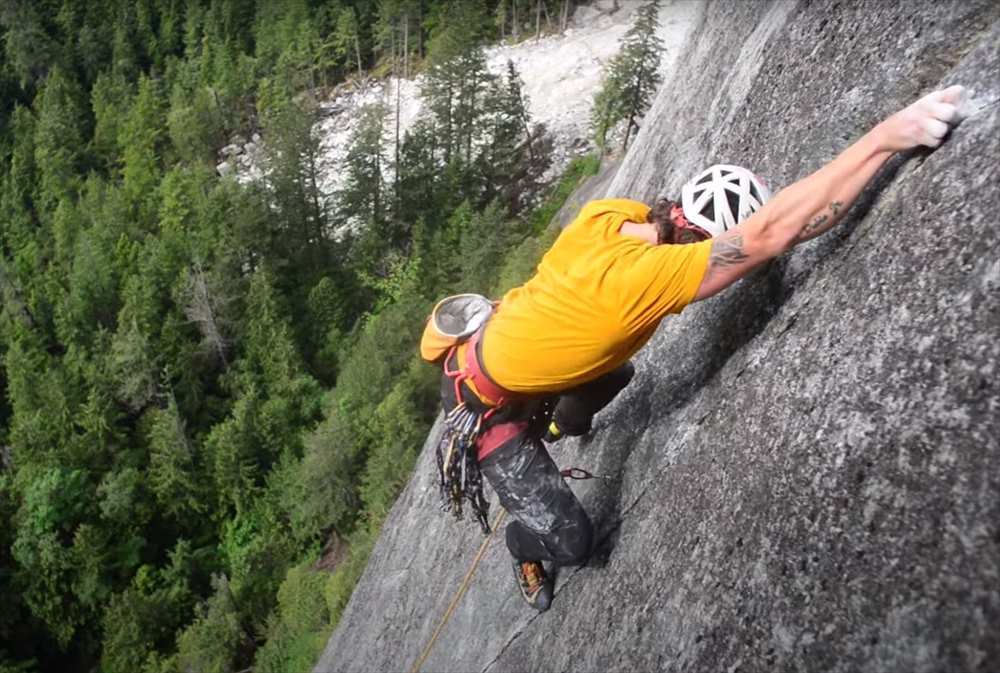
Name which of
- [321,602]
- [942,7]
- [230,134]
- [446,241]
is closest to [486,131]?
[446,241]

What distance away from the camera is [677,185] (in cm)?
602

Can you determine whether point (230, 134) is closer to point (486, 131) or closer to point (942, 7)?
point (486, 131)

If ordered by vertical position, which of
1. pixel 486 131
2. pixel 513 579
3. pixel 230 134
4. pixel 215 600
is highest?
pixel 513 579

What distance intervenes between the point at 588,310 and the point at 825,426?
1151 mm

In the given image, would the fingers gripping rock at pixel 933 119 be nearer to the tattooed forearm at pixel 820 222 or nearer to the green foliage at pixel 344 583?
the tattooed forearm at pixel 820 222

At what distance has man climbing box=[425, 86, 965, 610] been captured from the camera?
9.62ft

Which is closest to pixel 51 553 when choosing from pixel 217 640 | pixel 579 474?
pixel 217 640

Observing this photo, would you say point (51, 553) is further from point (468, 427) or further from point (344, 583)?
point (468, 427)

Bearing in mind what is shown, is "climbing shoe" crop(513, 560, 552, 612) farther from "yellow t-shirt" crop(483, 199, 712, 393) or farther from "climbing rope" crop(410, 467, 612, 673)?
"yellow t-shirt" crop(483, 199, 712, 393)

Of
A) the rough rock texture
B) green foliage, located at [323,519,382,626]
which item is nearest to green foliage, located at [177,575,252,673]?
green foliage, located at [323,519,382,626]

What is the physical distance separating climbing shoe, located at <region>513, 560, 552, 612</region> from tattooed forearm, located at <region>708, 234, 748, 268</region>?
270 cm

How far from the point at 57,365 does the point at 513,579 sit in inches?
1540

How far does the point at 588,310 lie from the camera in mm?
3436

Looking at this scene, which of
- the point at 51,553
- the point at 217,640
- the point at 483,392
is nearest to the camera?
the point at 483,392
